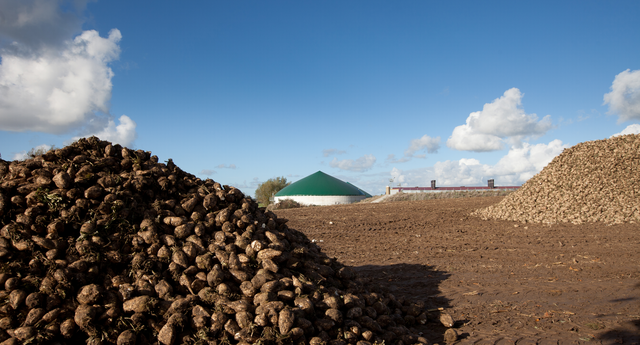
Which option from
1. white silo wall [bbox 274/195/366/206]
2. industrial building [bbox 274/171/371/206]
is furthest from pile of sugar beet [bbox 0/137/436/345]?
industrial building [bbox 274/171/371/206]

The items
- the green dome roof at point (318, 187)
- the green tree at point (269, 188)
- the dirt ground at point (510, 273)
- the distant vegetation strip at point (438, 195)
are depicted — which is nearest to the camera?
the dirt ground at point (510, 273)

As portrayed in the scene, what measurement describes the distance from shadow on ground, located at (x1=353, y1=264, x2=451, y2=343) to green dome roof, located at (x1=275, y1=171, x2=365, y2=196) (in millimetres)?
32457

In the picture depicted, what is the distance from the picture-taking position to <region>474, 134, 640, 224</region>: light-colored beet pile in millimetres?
13562

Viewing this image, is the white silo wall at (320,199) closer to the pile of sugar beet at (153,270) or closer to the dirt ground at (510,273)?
the dirt ground at (510,273)

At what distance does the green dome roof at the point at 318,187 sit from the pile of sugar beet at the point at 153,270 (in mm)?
35594

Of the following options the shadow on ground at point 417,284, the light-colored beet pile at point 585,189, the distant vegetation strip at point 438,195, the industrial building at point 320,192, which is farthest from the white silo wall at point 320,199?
the shadow on ground at point 417,284

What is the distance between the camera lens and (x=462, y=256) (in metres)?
9.16

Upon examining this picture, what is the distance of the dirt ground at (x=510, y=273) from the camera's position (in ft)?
15.6

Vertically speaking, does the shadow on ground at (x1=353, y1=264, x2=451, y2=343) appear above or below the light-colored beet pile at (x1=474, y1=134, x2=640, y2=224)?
below

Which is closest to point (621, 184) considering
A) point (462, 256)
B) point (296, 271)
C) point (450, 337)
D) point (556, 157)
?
point (556, 157)

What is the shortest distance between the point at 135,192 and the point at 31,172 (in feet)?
4.63

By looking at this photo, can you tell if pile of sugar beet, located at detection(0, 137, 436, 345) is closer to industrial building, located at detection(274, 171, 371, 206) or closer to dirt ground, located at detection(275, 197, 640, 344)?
dirt ground, located at detection(275, 197, 640, 344)

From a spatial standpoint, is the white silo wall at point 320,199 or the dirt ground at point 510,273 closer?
the dirt ground at point 510,273

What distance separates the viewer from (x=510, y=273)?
7441 millimetres
